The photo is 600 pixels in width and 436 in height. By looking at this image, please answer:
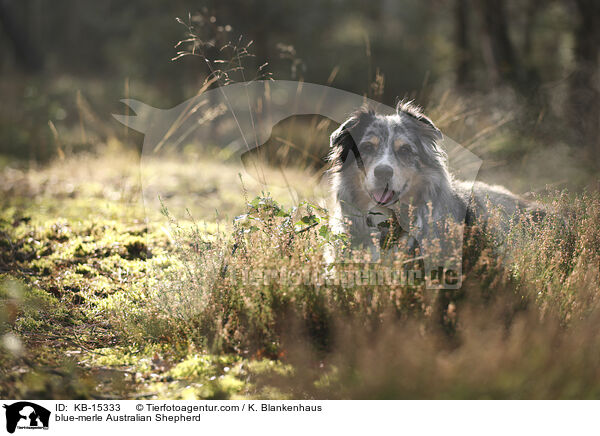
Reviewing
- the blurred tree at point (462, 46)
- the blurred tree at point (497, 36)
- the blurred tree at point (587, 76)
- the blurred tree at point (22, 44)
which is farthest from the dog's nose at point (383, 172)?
the blurred tree at point (22, 44)

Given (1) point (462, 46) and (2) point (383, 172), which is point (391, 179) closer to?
(2) point (383, 172)

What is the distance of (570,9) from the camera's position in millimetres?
10430

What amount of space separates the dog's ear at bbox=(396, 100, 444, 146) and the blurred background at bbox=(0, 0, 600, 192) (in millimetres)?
953

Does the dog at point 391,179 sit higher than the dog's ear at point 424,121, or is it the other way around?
the dog's ear at point 424,121

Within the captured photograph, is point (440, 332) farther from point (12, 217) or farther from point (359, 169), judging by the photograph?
point (12, 217)

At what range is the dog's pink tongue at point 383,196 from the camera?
397 cm

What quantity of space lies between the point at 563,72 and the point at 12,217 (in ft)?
29.6

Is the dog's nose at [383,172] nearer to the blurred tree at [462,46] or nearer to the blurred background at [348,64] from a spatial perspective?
the blurred background at [348,64]

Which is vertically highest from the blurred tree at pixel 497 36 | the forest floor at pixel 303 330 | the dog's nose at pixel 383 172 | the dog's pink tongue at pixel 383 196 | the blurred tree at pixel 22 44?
the blurred tree at pixel 22 44

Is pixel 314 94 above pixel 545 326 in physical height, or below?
above
